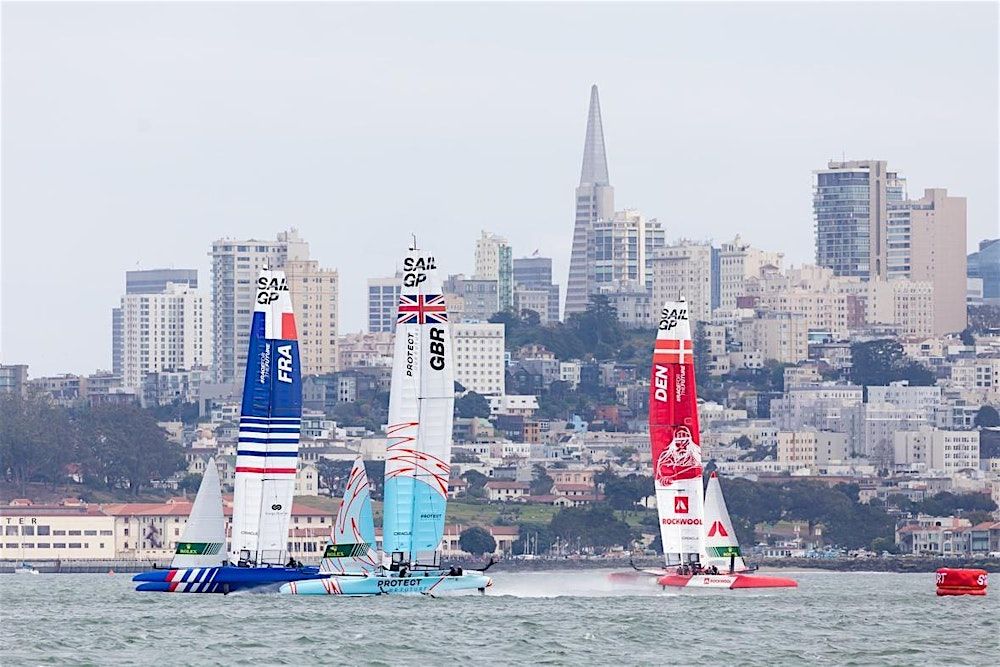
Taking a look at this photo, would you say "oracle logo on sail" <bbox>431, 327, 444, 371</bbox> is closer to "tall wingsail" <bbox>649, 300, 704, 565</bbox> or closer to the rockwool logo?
"tall wingsail" <bbox>649, 300, 704, 565</bbox>

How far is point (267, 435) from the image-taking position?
4628 cm

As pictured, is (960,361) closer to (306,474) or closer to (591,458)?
(591,458)

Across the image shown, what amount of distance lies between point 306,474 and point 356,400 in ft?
122

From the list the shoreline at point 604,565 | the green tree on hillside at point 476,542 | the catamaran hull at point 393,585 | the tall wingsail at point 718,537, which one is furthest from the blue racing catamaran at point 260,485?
the green tree on hillside at point 476,542

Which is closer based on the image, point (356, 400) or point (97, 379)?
point (356, 400)

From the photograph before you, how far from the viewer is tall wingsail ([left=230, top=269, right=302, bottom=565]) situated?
45.8 meters

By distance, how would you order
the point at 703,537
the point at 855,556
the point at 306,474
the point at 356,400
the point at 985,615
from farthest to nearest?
the point at 356,400, the point at 306,474, the point at 855,556, the point at 703,537, the point at 985,615

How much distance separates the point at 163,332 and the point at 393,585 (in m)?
151

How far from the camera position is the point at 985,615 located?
4653cm

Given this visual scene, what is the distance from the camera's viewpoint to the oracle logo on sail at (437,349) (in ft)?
143

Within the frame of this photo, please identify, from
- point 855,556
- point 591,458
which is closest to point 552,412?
point 591,458

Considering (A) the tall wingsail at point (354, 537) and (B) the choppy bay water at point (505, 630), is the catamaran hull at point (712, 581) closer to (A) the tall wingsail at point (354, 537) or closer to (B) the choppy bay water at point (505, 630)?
(B) the choppy bay water at point (505, 630)

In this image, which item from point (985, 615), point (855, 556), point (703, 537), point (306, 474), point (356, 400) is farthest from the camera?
point (356, 400)

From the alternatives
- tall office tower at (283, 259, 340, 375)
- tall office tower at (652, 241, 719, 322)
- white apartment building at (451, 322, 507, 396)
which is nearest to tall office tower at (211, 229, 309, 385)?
tall office tower at (283, 259, 340, 375)
